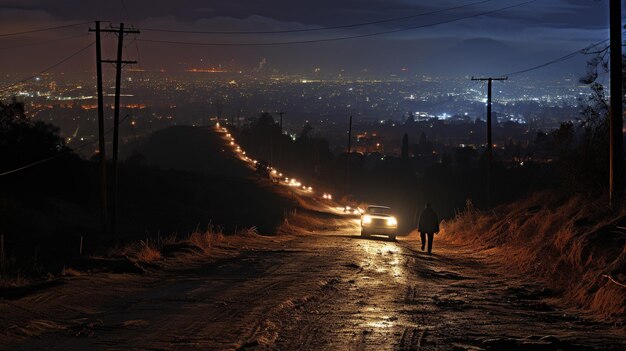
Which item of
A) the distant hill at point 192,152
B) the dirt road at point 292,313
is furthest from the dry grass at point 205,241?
the distant hill at point 192,152

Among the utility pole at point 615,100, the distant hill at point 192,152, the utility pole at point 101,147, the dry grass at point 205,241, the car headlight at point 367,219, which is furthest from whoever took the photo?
the distant hill at point 192,152

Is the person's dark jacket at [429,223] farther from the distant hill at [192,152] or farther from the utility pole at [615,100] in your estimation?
the distant hill at [192,152]

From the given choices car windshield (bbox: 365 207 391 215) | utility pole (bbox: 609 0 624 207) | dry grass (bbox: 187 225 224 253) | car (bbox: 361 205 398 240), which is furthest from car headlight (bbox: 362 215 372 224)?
utility pole (bbox: 609 0 624 207)

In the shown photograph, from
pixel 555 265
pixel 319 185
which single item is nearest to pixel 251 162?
pixel 319 185

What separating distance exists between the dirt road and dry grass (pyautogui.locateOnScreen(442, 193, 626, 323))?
616 millimetres

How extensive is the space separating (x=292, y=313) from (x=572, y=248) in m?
7.51

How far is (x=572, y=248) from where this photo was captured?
17.1m

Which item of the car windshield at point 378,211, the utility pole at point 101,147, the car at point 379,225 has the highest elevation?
the utility pole at point 101,147

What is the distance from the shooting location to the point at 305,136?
536ft

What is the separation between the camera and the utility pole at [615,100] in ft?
69.1

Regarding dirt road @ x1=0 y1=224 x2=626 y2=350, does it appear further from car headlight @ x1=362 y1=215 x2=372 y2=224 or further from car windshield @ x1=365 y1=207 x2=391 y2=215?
car windshield @ x1=365 y1=207 x2=391 y2=215

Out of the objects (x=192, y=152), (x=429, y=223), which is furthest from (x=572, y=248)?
(x=192, y=152)

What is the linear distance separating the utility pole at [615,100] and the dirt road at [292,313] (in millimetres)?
4680

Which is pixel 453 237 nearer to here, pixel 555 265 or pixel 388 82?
pixel 555 265
